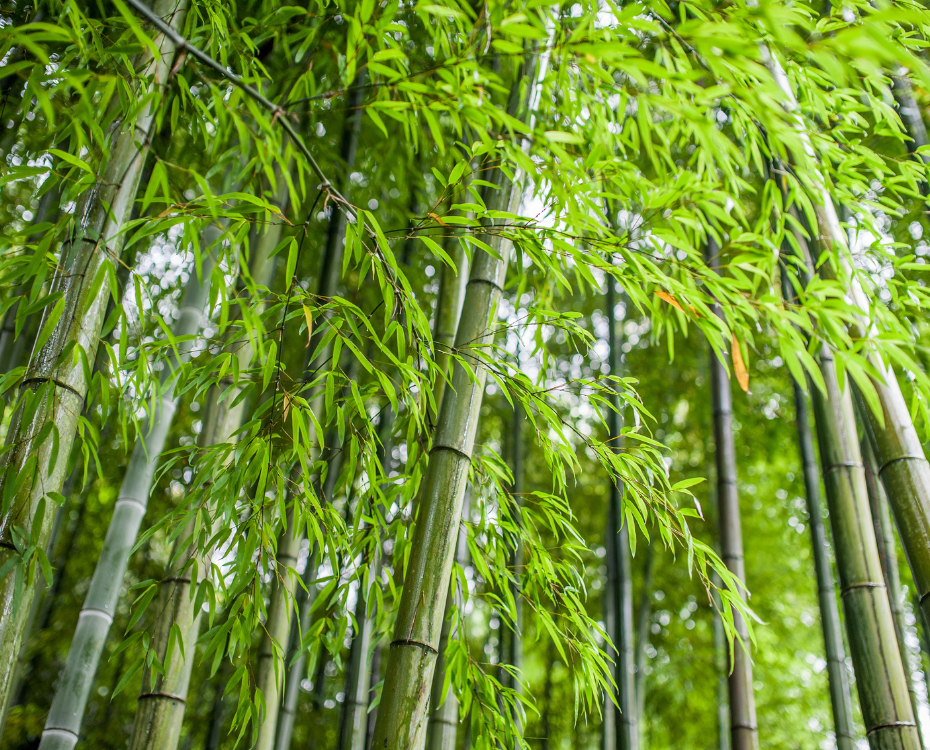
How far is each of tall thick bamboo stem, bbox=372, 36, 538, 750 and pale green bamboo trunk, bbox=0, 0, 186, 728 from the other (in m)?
0.60

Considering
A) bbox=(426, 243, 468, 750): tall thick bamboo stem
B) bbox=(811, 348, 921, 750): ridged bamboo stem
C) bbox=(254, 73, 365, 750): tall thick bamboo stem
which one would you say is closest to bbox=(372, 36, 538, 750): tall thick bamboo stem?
bbox=(426, 243, 468, 750): tall thick bamboo stem

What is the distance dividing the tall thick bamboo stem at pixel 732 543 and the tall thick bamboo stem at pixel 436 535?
0.57m

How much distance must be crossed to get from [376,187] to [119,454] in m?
2.26

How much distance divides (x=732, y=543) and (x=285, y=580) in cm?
154

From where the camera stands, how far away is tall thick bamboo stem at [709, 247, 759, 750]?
2160 millimetres

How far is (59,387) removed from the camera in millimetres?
1173

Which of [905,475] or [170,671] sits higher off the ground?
[905,475]

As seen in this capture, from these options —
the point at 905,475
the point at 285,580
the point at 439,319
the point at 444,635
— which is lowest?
the point at 444,635

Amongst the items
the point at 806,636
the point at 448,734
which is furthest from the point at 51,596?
the point at 806,636

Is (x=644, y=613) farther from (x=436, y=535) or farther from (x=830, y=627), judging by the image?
(x=436, y=535)

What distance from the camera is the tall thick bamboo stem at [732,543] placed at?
2.16 metres

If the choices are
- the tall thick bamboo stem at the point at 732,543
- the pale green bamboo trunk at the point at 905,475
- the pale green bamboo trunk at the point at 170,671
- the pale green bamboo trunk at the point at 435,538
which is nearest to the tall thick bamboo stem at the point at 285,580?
the pale green bamboo trunk at the point at 170,671

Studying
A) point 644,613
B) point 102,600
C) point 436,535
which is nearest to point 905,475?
point 436,535

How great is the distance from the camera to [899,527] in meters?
1.35
